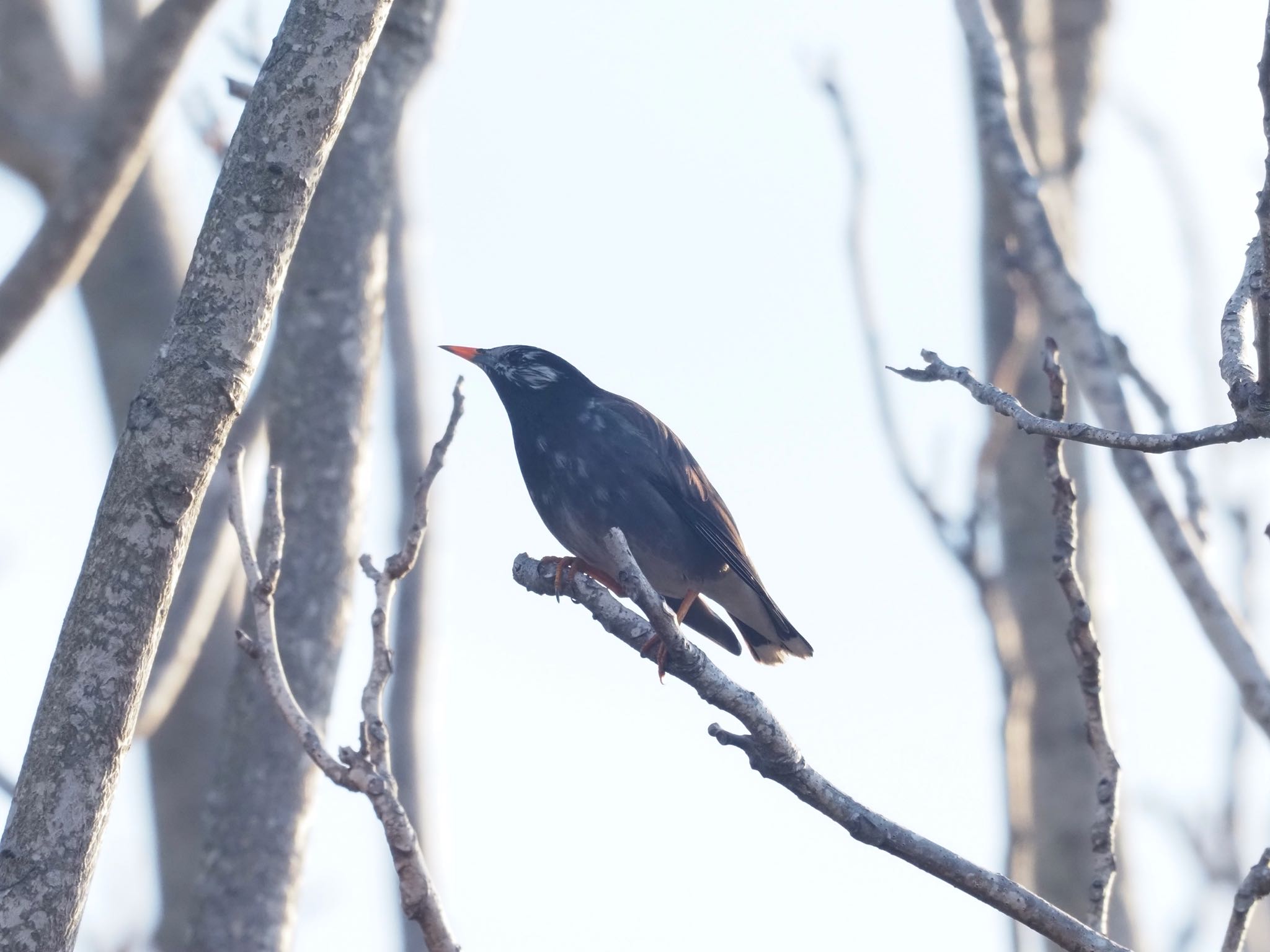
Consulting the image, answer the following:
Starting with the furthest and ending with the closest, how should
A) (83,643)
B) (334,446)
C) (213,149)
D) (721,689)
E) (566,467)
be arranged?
1. (213,149)
2. (566,467)
3. (334,446)
4. (721,689)
5. (83,643)

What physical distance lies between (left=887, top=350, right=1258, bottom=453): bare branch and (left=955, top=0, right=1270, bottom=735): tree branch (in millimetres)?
475

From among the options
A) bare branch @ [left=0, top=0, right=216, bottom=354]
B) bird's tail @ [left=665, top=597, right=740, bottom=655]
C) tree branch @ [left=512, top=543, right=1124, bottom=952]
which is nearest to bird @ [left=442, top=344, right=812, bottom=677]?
bird's tail @ [left=665, top=597, right=740, bottom=655]

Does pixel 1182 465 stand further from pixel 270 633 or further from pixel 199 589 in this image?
pixel 199 589

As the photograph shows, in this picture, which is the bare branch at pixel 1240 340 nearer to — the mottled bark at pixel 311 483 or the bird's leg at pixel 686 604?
the mottled bark at pixel 311 483

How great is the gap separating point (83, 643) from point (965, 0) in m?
4.46

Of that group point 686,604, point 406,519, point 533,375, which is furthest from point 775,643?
point 406,519

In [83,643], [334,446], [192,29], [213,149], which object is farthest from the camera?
[213,149]

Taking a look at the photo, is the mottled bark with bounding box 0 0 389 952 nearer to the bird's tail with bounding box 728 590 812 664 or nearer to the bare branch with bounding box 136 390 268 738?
the bare branch with bounding box 136 390 268 738

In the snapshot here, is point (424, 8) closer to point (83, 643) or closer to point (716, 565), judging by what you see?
point (716, 565)

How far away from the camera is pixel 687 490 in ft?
21.6

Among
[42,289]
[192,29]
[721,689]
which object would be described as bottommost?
[721,689]

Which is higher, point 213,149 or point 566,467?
point 213,149

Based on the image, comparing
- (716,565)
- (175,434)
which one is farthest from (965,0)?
(175,434)

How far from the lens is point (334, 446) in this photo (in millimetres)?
5348
